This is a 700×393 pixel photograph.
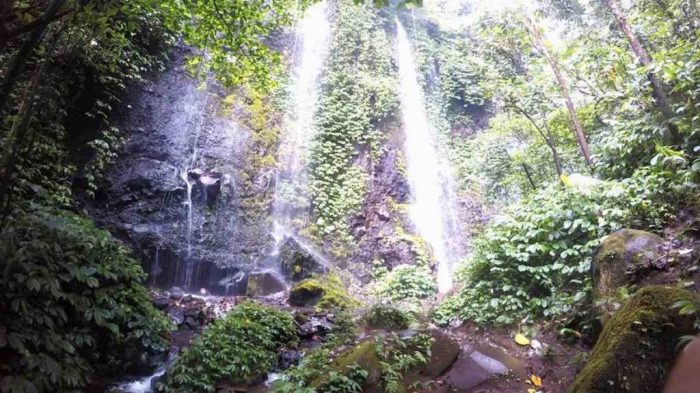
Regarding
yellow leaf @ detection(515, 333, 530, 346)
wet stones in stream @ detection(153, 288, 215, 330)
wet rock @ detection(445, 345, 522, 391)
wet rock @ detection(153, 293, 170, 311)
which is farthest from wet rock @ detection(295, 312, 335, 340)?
yellow leaf @ detection(515, 333, 530, 346)

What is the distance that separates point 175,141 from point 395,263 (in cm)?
678

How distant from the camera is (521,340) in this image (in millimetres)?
5223

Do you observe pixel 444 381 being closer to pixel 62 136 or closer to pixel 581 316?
pixel 581 316

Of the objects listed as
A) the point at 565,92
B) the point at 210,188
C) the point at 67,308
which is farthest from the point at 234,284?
the point at 565,92

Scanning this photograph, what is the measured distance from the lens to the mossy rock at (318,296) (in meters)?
8.76

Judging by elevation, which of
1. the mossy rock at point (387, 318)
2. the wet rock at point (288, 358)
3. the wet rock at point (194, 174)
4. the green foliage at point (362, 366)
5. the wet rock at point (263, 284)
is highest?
the wet rock at point (194, 174)

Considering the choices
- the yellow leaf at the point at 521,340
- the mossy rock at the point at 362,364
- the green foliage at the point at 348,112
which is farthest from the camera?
the green foliage at the point at 348,112

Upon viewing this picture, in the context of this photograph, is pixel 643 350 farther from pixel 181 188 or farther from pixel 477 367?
pixel 181 188

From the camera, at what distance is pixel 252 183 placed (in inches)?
481

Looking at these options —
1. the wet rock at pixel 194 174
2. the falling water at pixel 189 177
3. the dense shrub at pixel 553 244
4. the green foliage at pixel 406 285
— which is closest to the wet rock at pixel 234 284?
the falling water at pixel 189 177

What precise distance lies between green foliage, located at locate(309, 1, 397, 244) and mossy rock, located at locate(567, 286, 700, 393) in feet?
30.4

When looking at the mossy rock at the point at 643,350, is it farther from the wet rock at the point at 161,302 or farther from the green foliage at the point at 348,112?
the green foliage at the point at 348,112

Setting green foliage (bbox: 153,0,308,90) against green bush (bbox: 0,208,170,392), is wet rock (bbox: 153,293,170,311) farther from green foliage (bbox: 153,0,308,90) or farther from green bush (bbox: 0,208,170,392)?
green foliage (bbox: 153,0,308,90)

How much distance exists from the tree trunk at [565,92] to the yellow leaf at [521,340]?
169 inches
